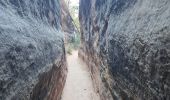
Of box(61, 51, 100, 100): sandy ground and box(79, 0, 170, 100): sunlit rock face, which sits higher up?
box(79, 0, 170, 100): sunlit rock face

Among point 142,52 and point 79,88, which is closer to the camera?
point 142,52

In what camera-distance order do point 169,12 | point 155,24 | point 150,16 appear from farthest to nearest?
1. point 150,16
2. point 155,24
3. point 169,12

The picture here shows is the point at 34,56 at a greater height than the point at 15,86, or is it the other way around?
the point at 34,56

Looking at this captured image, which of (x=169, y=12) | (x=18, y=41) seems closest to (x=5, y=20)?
(x=18, y=41)

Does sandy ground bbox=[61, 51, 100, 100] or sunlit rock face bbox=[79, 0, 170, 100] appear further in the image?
sandy ground bbox=[61, 51, 100, 100]

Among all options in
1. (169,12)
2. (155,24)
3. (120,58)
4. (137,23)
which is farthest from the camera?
(120,58)

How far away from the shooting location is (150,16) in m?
2.23

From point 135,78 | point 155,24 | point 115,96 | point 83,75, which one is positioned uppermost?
point 155,24

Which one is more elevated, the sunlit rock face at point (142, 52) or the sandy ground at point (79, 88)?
the sunlit rock face at point (142, 52)

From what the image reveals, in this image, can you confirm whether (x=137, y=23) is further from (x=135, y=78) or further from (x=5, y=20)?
(x=5, y=20)

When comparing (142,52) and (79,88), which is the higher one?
(142,52)

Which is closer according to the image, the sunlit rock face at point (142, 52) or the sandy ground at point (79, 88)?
the sunlit rock face at point (142, 52)

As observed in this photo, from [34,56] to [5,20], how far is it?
67 cm

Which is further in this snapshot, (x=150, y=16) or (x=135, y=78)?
(x=135, y=78)
